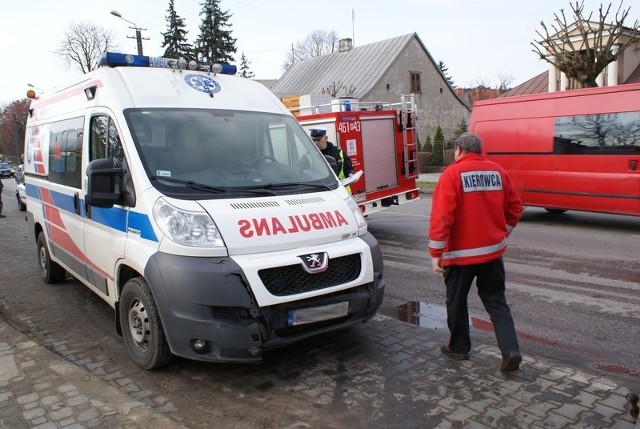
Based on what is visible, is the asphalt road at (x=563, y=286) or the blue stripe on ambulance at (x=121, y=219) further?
the asphalt road at (x=563, y=286)

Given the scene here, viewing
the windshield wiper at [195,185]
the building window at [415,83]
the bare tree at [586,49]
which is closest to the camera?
Result: the windshield wiper at [195,185]

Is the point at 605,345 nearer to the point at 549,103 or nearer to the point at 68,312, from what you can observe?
the point at 68,312

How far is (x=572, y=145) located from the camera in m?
10.0

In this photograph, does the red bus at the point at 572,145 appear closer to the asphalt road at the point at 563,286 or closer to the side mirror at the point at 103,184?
the asphalt road at the point at 563,286

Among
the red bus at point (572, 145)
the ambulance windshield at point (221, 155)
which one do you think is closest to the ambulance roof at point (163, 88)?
the ambulance windshield at point (221, 155)

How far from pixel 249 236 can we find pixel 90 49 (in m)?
57.9

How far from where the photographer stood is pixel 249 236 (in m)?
3.66

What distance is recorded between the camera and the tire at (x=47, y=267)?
6.71m

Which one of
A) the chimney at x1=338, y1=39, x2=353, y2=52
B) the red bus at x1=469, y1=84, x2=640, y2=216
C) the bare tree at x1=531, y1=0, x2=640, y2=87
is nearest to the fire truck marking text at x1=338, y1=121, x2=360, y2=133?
the red bus at x1=469, y1=84, x2=640, y2=216

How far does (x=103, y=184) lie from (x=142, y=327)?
1140 millimetres

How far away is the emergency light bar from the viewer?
15.5 feet

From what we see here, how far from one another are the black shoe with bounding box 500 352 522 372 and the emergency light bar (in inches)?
145

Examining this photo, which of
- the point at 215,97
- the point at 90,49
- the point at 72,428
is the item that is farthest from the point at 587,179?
the point at 90,49

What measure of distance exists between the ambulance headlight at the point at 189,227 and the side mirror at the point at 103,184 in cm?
60
